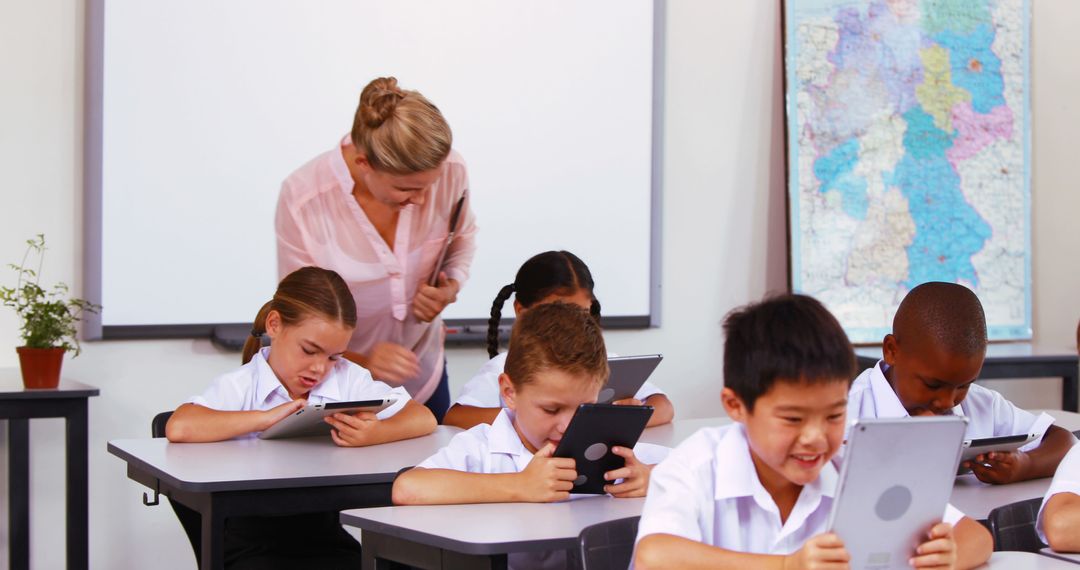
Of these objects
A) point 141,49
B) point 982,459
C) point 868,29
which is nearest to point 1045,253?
point 868,29

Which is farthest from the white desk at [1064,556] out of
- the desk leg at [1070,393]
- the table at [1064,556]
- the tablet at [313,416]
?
the desk leg at [1070,393]

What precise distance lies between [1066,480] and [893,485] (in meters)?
0.70

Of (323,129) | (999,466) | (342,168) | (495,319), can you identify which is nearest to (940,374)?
(999,466)

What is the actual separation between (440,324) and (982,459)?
2.01 meters

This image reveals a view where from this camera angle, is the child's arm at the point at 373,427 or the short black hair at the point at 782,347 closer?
the short black hair at the point at 782,347

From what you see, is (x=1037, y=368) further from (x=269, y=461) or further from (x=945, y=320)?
(x=269, y=461)

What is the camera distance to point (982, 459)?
2.40m

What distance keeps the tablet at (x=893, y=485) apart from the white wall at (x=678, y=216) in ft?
9.36

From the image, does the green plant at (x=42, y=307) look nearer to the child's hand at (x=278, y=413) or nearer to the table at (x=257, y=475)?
the table at (x=257, y=475)

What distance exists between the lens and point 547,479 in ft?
6.66

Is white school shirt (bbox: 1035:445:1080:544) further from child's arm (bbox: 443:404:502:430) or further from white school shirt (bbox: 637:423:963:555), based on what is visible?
child's arm (bbox: 443:404:502:430)

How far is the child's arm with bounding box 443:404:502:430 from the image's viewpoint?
10.0 feet

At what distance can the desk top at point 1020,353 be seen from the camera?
4441 mm

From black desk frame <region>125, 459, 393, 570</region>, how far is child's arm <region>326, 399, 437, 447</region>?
0.33m
